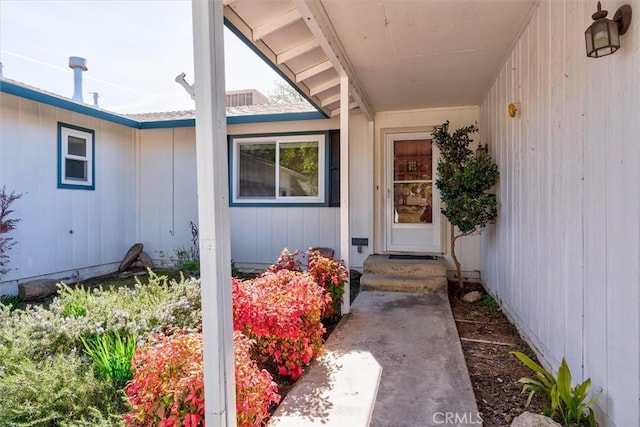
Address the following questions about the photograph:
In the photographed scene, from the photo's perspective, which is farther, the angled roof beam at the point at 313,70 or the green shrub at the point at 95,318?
the angled roof beam at the point at 313,70

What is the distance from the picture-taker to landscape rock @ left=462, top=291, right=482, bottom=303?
181 inches

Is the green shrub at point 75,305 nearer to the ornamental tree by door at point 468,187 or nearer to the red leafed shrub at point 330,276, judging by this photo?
the red leafed shrub at point 330,276

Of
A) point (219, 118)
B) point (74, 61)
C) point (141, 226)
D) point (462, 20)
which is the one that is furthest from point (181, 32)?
point (74, 61)

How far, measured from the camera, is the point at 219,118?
1.56m

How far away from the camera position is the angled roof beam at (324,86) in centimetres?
458

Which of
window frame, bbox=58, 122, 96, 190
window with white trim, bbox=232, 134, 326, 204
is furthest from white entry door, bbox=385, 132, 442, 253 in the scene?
window frame, bbox=58, 122, 96, 190

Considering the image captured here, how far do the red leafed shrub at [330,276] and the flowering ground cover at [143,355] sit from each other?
0.52m

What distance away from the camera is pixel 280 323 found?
241 centimetres

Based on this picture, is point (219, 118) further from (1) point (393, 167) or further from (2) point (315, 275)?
(1) point (393, 167)

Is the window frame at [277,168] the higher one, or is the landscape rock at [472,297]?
the window frame at [277,168]

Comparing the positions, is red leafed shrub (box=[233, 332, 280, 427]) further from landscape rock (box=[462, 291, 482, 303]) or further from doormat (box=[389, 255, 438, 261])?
doormat (box=[389, 255, 438, 261])

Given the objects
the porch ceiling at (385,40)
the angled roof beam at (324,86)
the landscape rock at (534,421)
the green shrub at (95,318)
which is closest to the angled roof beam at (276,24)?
the porch ceiling at (385,40)

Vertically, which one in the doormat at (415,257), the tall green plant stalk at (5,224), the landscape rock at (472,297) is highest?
the tall green plant stalk at (5,224)

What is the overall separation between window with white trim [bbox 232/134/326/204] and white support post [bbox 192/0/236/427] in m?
4.75
